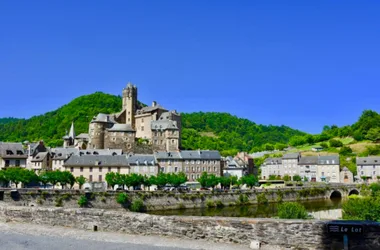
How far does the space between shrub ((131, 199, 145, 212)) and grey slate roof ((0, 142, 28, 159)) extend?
1132 inches

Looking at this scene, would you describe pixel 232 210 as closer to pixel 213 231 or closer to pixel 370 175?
pixel 213 231

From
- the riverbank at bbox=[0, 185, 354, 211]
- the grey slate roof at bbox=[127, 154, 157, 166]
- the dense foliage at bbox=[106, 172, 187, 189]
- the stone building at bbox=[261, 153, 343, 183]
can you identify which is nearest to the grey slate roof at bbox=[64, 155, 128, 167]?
the grey slate roof at bbox=[127, 154, 157, 166]

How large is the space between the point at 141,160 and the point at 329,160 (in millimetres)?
47669

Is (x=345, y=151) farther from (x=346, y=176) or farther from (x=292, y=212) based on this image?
(x=292, y=212)

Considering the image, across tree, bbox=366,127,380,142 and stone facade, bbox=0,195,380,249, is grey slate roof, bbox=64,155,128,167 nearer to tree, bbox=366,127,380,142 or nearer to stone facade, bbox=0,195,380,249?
stone facade, bbox=0,195,380,249

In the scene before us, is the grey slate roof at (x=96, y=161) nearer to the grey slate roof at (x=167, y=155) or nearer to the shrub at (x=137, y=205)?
the grey slate roof at (x=167, y=155)

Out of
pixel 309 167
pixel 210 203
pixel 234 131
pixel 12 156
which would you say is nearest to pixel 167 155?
pixel 210 203

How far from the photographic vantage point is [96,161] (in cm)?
6053

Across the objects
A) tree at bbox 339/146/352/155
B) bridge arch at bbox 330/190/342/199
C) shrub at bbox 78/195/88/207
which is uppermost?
tree at bbox 339/146/352/155

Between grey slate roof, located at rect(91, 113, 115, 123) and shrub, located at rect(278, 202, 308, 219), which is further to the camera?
grey slate roof, located at rect(91, 113, 115, 123)

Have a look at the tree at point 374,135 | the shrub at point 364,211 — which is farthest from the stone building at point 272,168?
the shrub at point 364,211

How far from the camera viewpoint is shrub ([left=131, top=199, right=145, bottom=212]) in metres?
44.8

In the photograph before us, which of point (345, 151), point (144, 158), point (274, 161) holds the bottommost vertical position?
point (274, 161)

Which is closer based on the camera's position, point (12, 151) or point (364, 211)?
point (364, 211)
